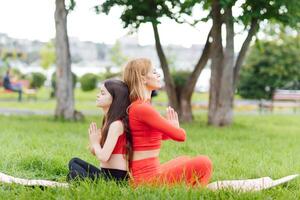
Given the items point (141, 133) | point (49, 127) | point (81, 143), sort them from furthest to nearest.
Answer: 1. point (49, 127)
2. point (81, 143)
3. point (141, 133)

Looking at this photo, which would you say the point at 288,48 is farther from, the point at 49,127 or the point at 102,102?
the point at 102,102

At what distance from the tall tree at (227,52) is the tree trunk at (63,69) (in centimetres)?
354

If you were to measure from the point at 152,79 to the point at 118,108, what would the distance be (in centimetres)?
39

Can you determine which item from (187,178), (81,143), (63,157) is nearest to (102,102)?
(187,178)

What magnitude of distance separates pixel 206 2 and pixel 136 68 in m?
8.51

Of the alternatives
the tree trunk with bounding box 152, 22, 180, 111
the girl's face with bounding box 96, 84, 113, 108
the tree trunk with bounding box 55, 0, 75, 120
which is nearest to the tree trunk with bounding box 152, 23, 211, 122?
the tree trunk with bounding box 152, 22, 180, 111

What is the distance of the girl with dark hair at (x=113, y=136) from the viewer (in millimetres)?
5230

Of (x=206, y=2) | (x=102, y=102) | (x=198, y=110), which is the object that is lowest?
(x=198, y=110)

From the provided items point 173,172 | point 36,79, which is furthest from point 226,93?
point 36,79

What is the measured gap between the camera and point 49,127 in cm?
1267

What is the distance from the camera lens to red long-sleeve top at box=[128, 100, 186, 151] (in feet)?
16.7

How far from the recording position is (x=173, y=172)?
214 inches

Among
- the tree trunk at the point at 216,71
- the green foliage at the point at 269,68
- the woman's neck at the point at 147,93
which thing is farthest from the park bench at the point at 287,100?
the woman's neck at the point at 147,93

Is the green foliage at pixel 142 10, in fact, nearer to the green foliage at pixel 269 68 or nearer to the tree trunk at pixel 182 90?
the tree trunk at pixel 182 90
